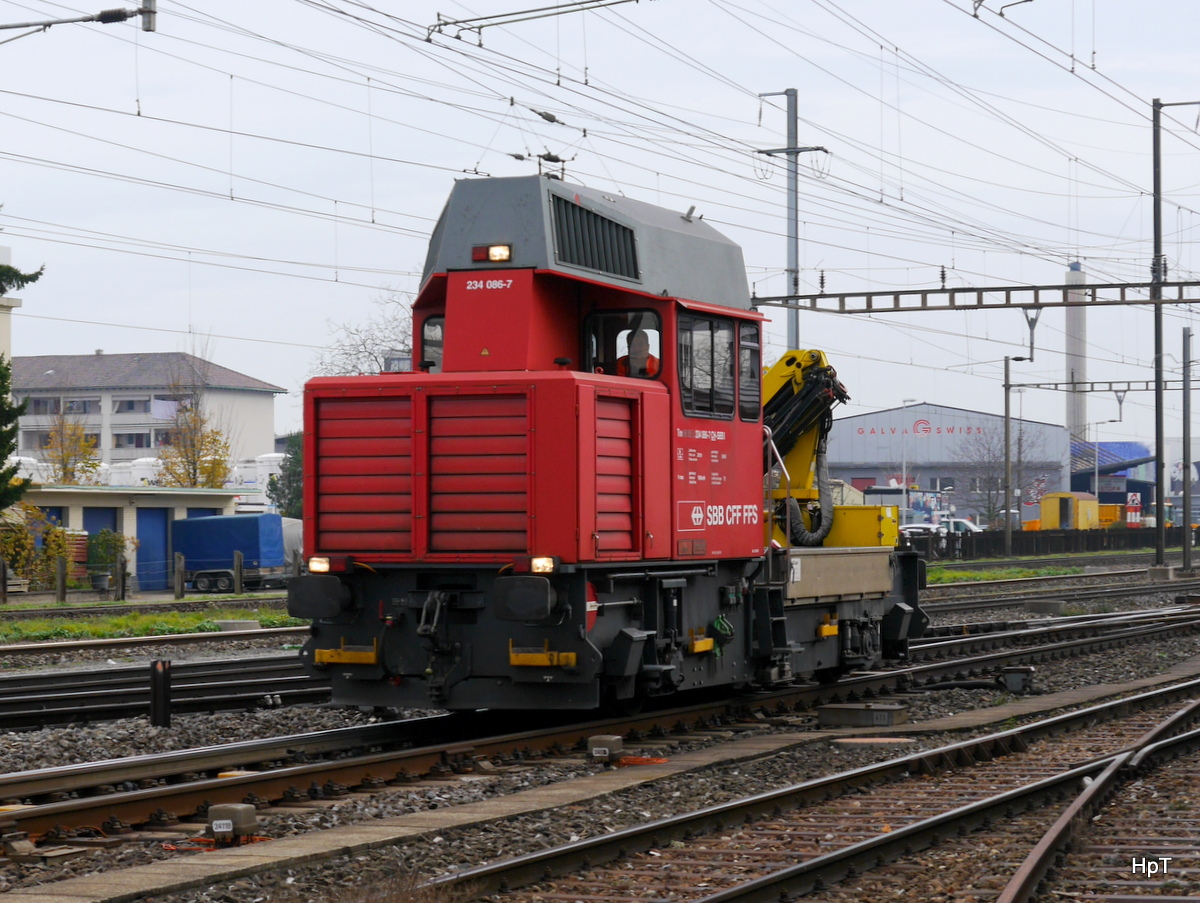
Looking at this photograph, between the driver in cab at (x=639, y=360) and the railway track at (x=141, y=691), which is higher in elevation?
the driver in cab at (x=639, y=360)

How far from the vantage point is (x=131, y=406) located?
314 feet

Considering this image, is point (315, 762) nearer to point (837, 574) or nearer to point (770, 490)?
point (770, 490)

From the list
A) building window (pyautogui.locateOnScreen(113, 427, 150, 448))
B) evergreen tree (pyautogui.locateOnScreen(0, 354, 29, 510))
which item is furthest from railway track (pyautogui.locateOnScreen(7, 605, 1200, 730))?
building window (pyautogui.locateOnScreen(113, 427, 150, 448))

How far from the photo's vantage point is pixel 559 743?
11.7 m

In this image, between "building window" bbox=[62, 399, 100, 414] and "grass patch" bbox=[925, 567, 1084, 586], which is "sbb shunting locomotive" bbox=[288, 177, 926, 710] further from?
"building window" bbox=[62, 399, 100, 414]

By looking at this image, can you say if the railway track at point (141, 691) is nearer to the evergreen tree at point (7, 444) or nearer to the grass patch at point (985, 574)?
the evergreen tree at point (7, 444)

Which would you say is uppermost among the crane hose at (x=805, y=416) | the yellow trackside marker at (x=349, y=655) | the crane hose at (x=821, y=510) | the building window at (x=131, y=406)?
the building window at (x=131, y=406)

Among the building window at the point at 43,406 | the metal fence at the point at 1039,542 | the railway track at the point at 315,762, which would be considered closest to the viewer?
the railway track at the point at 315,762

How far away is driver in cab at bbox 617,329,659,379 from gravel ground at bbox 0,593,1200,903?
3.13m

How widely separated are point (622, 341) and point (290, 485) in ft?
194

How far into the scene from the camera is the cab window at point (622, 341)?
12500mm

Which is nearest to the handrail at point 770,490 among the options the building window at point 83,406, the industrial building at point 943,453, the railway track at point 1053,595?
the railway track at point 1053,595

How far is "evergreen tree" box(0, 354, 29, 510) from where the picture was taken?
39.3 m

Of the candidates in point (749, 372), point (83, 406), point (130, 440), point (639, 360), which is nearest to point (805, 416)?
point (749, 372)
